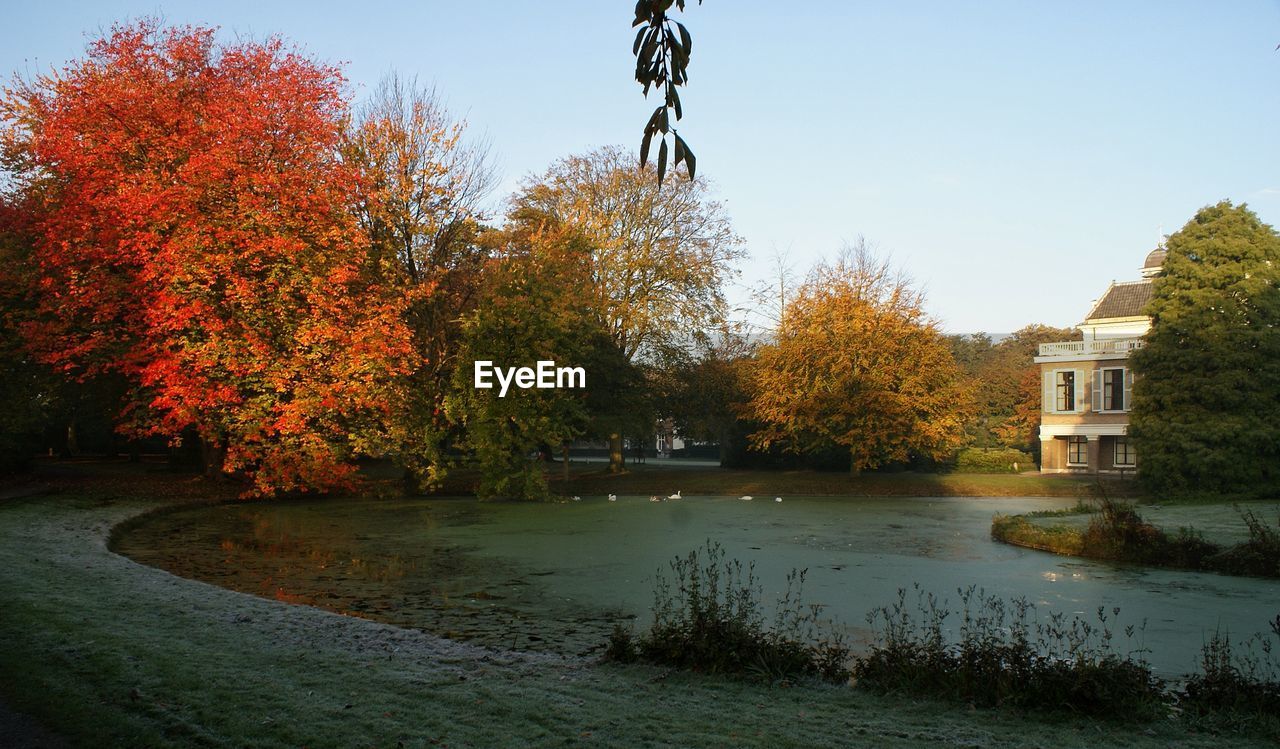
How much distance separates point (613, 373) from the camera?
30.7 meters

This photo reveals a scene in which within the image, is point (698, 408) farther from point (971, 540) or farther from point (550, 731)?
point (550, 731)

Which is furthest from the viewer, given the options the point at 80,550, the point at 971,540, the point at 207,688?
the point at 971,540

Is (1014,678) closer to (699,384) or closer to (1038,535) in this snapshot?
(1038,535)

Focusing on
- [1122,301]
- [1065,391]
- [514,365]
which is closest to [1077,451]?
[1065,391]

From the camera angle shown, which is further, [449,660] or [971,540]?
[971,540]

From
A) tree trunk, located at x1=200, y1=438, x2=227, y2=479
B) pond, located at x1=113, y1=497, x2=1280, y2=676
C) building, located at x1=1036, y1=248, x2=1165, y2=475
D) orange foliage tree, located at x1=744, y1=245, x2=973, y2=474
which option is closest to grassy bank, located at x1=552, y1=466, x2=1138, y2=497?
→ orange foliage tree, located at x1=744, y1=245, x2=973, y2=474

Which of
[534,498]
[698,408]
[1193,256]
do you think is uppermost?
[1193,256]

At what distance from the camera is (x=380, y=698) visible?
5355 millimetres

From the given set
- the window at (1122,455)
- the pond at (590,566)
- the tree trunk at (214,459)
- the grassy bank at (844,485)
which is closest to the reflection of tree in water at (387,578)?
the pond at (590,566)

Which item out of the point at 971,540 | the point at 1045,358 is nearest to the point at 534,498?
the point at 971,540

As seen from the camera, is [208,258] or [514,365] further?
[514,365]

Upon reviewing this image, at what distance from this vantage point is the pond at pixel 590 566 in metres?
9.27

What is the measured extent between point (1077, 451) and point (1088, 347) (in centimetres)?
456

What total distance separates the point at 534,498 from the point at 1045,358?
25974 millimetres
